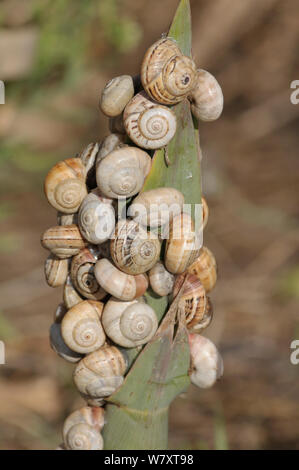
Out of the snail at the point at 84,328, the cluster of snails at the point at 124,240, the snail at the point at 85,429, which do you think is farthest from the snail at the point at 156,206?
the snail at the point at 85,429

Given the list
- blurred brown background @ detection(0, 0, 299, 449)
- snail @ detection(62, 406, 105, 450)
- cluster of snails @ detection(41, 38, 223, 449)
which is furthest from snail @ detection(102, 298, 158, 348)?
blurred brown background @ detection(0, 0, 299, 449)

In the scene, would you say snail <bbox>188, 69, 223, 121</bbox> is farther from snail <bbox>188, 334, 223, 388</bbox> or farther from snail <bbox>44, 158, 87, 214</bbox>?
snail <bbox>188, 334, 223, 388</bbox>

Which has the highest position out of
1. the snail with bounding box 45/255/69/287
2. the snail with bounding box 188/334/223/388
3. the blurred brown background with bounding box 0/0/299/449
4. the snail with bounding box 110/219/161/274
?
the blurred brown background with bounding box 0/0/299/449

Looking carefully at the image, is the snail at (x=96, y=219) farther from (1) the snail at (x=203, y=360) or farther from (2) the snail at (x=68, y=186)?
(1) the snail at (x=203, y=360)

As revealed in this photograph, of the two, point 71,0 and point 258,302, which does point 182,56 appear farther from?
point 258,302

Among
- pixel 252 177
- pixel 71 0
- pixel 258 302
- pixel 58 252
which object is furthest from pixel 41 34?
pixel 252 177

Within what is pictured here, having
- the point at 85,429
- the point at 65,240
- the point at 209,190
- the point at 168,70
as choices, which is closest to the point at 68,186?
the point at 65,240
